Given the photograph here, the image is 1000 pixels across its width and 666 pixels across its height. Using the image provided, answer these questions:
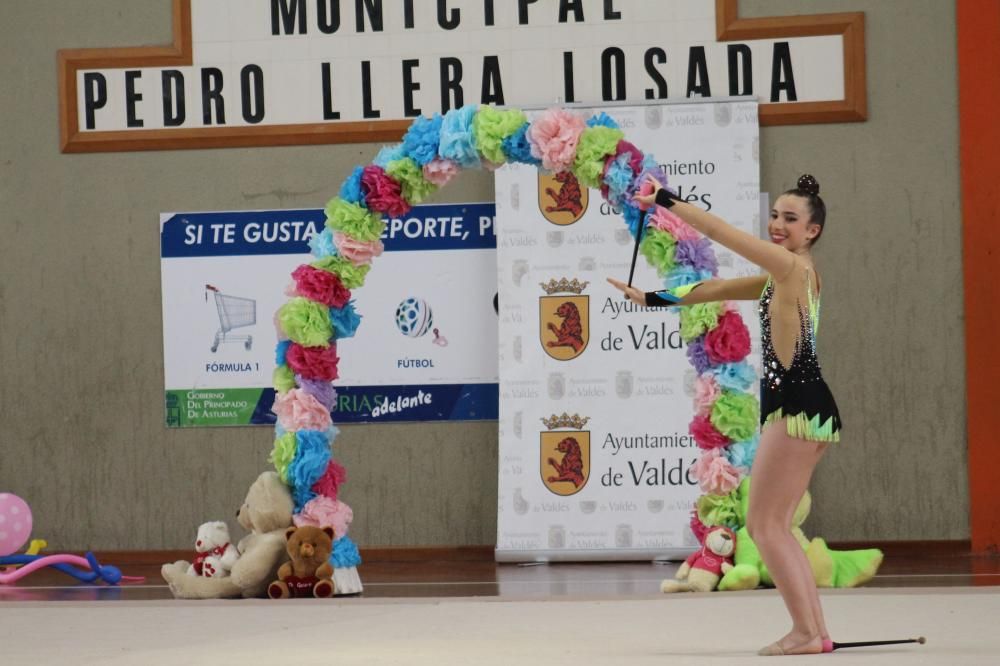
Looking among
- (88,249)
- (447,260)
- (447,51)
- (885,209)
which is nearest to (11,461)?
(88,249)

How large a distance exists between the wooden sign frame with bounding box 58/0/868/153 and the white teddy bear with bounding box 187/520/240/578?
2.40m

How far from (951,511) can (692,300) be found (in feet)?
11.5

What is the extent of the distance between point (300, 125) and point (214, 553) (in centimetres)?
253

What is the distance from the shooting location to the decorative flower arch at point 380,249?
5938 mm

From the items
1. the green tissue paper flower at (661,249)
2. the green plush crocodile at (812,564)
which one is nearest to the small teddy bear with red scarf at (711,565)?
the green plush crocodile at (812,564)

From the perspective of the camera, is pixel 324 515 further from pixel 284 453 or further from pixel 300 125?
pixel 300 125

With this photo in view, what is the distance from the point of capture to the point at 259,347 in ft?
25.4

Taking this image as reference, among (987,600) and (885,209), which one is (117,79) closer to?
(885,209)

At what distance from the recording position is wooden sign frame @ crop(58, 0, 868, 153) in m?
7.39

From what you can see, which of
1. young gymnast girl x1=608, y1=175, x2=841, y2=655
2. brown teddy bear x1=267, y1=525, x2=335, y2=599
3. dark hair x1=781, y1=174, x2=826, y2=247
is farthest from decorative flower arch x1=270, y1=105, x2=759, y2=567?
young gymnast girl x1=608, y1=175, x2=841, y2=655

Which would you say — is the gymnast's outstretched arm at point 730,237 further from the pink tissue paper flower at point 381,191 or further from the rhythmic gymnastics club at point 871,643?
the pink tissue paper flower at point 381,191

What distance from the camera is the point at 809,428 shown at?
159 inches

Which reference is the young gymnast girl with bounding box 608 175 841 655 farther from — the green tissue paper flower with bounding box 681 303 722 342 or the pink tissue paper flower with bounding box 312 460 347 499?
the pink tissue paper flower with bounding box 312 460 347 499

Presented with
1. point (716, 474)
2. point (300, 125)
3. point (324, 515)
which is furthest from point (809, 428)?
point (300, 125)
